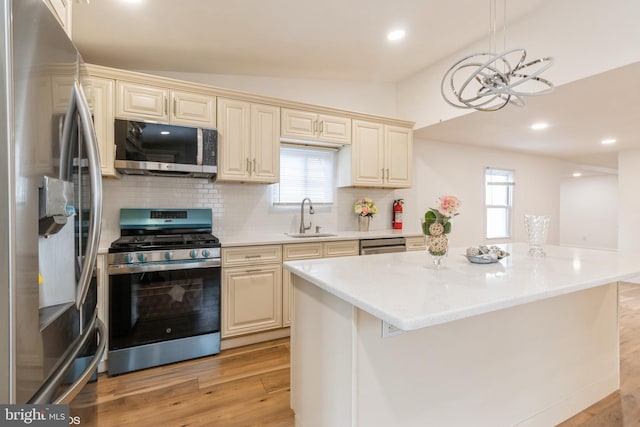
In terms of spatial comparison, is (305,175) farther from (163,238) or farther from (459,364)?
(459,364)

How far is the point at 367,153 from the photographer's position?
3598mm

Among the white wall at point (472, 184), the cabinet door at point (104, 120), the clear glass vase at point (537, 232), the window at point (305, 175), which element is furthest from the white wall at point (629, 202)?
the cabinet door at point (104, 120)

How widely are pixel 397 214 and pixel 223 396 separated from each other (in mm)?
Answer: 2959

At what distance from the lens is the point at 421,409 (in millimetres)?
1346

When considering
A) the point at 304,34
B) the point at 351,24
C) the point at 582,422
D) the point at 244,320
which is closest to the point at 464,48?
the point at 351,24

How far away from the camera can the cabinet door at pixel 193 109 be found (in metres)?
2.64

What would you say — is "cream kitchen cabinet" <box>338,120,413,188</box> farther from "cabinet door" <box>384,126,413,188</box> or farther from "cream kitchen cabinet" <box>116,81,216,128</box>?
"cream kitchen cabinet" <box>116,81,216,128</box>

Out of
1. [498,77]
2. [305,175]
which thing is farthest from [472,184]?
[498,77]

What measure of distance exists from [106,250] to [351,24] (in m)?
2.63

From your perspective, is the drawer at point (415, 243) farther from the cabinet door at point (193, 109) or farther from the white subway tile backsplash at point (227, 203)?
the cabinet door at point (193, 109)

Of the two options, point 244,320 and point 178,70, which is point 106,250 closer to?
point 244,320

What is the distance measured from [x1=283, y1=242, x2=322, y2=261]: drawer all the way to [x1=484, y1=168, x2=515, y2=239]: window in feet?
11.6

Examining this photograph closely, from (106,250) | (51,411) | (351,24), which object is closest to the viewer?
(51,411)

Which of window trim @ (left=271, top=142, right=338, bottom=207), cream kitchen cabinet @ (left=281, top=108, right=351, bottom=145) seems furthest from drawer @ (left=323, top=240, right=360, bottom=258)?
cream kitchen cabinet @ (left=281, top=108, right=351, bottom=145)
